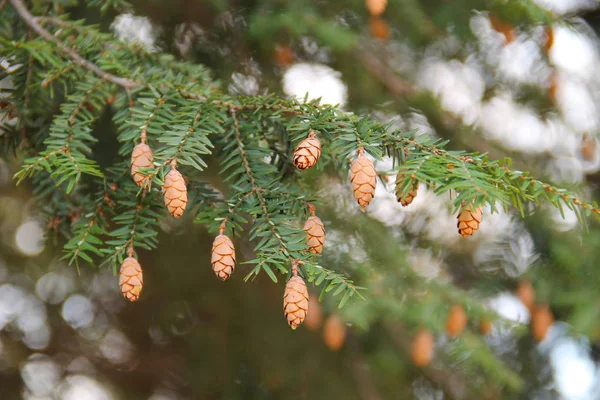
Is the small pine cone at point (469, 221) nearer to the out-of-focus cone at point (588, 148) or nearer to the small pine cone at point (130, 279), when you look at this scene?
the small pine cone at point (130, 279)

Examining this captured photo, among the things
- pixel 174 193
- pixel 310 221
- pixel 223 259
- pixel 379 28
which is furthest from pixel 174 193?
pixel 379 28

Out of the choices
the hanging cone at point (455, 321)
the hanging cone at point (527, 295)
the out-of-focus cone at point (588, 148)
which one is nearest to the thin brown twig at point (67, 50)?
the hanging cone at point (455, 321)

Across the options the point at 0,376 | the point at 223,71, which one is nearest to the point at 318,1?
the point at 223,71

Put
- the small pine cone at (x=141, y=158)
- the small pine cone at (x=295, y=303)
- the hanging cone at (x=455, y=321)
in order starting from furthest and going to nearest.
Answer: the hanging cone at (x=455, y=321) < the small pine cone at (x=141, y=158) < the small pine cone at (x=295, y=303)

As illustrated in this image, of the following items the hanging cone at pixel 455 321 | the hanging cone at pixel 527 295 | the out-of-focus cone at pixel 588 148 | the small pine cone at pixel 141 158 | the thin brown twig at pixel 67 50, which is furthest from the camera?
the out-of-focus cone at pixel 588 148

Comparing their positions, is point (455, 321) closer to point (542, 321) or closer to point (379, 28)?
point (542, 321)

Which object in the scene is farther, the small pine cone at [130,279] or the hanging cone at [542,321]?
the hanging cone at [542,321]

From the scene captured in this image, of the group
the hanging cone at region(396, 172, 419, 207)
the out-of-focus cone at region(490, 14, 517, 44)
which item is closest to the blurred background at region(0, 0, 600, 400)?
the out-of-focus cone at region(490, 14, 517, 44)
